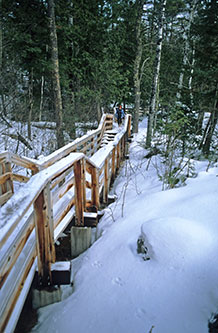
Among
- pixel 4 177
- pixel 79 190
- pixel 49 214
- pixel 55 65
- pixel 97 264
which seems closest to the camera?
pixel 49 214

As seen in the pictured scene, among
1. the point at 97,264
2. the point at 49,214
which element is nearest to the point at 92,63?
the point at 49,214

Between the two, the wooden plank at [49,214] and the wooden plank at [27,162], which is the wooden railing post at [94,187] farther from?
the wooden plank at [49,214]

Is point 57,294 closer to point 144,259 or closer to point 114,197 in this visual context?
point 144,259

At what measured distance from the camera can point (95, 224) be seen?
3.54 meters

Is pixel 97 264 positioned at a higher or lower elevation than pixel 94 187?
lower

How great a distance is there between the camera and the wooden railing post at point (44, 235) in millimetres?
2084

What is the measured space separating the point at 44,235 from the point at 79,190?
1120 millimetres

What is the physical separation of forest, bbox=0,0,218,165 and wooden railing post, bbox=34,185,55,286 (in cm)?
425

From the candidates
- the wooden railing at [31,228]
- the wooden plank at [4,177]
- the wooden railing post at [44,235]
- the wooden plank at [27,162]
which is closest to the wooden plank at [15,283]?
the wooden railing at [31,228]

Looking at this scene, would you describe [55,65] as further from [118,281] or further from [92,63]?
[118,281]

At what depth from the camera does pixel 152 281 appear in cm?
205

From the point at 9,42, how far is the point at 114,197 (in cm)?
931

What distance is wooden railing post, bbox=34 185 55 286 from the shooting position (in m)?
2.08

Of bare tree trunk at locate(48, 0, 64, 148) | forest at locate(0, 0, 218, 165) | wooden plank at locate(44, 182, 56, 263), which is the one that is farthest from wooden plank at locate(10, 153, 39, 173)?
bare tree trunk at locate(48, 0, 64, 148)
